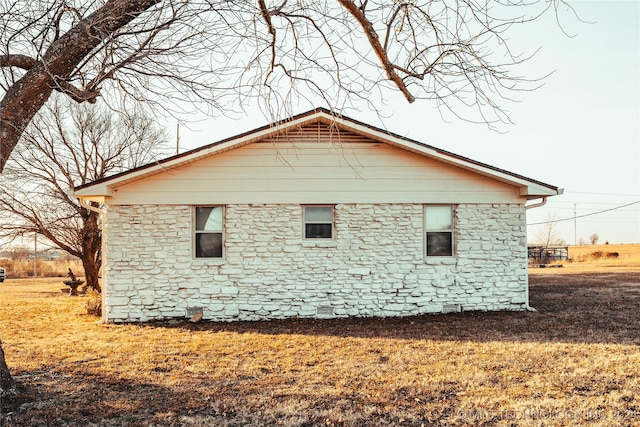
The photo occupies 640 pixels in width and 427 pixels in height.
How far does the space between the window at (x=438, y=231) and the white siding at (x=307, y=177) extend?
13.1 inches

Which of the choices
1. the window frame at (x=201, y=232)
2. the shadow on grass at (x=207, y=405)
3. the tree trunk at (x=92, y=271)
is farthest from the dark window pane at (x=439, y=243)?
the tree trunk at (x=92, y=271)

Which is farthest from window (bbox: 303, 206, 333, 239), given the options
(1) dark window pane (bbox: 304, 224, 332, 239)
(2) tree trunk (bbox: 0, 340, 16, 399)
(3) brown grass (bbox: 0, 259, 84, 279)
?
(3) brown grass (bbox: 0, 259, 84, 279)

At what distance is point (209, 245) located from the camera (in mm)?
12133

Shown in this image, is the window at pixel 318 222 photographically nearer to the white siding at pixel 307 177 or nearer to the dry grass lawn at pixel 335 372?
the white siding at pixel 307 177

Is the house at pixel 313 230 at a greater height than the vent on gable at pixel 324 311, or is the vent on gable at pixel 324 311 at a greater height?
the house at pixel 313 230

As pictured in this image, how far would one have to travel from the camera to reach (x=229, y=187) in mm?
12047

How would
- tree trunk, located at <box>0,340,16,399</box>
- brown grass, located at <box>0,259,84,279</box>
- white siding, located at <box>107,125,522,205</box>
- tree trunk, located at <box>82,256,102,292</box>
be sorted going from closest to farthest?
tree trunk, located at <box>0,340,16,399</box> → white siding, located at <box>107,125,522,205</box> → tree trunk, located at <box>82,256,102,292</box> → brown grass, located at <box>0,259,84,279</box>

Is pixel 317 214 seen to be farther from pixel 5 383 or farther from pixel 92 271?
pixel 92 271

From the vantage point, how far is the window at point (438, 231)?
12.5m

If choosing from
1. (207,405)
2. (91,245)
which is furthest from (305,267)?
(91,245)

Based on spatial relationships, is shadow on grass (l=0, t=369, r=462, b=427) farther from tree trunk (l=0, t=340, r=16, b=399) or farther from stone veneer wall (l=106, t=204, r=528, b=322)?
stone veneer wall (l=106, t=204, r=528, b=322)

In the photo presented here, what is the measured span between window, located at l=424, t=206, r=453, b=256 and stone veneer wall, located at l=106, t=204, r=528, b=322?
21 cm

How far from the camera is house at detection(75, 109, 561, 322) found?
38.9 ft

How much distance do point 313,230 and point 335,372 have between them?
5428 mm
